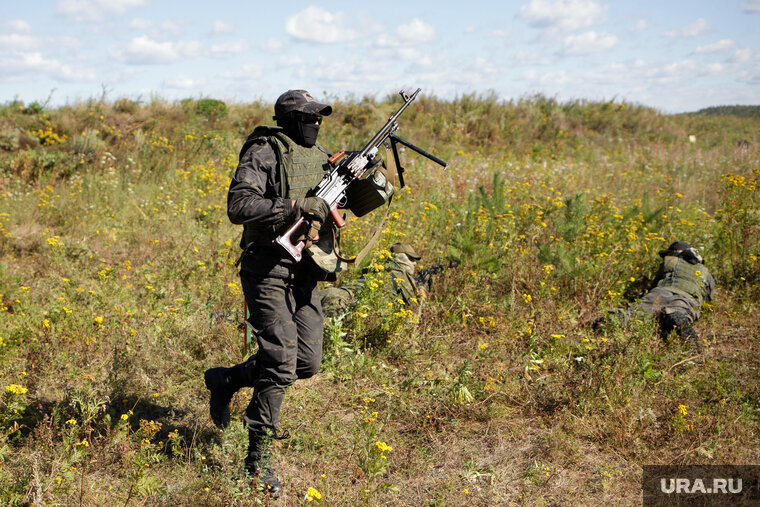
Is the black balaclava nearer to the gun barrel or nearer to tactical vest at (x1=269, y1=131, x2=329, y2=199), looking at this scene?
tactical vest at (x1=269, y1=131, x2=329, y2=199)

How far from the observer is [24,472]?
3.09 metres

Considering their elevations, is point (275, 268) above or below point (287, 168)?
below

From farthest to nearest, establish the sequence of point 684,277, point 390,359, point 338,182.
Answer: point 684,277, point 390,359, point 338,182

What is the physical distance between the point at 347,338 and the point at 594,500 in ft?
7.44

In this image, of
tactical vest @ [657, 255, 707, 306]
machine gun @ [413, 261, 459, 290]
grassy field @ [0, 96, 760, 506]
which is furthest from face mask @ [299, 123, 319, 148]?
tactical vest @ [657, 255, 707, 306]

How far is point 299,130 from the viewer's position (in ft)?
11.1

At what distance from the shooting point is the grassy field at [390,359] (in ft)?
10.8

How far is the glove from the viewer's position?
3.20 m

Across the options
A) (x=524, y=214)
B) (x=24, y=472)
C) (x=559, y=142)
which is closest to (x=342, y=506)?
(x=24, y=472)

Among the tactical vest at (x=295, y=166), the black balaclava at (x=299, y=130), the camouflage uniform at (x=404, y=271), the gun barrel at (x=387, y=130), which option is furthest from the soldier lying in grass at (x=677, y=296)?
the black balaclava at (x=299, y=130)

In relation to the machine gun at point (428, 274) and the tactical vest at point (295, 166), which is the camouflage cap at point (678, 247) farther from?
the tactical vest at point (295, 166)

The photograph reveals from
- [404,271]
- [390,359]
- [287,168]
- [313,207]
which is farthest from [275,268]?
[404,271]

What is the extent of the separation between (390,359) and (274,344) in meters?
1.72

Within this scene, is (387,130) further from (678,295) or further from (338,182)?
(678,295)
